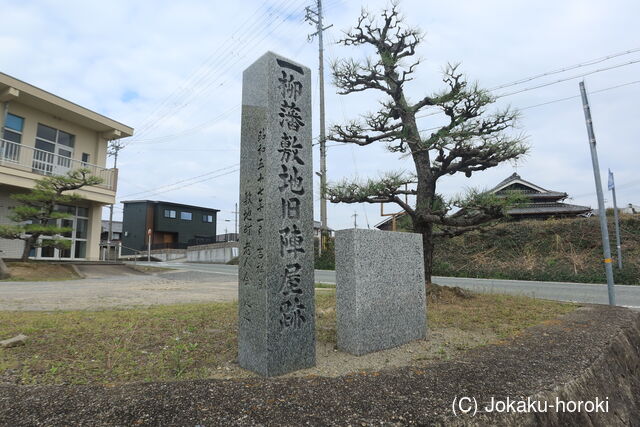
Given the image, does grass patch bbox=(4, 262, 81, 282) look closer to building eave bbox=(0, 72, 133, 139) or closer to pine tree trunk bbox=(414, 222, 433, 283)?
building eave bbox=(0, 72, 133, 139)

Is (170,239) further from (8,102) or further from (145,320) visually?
(145,320)

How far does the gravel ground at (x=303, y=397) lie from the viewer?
6.04ft

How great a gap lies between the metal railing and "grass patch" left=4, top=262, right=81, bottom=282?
3751 millimetres

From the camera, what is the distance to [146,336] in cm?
419

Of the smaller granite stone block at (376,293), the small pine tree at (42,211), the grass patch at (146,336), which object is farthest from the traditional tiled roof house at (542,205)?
the small pine tree at (42,211)

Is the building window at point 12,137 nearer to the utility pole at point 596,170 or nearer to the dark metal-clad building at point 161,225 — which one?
the utility pole at point 596,170

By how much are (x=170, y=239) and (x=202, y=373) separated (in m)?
40.6

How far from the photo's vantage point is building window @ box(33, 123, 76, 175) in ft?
49.1

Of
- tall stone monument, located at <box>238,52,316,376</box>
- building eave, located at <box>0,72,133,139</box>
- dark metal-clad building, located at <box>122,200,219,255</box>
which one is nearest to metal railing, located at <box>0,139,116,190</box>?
building eave, located at <box>0,72,133,139</box>

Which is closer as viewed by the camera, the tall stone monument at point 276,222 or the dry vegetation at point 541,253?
the tall stone monument at point 276,222

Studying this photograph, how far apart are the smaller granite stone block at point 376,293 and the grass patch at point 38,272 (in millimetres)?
12097

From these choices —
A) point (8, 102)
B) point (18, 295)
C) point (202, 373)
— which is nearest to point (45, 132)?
point (8, 102)

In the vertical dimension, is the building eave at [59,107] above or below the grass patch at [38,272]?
above

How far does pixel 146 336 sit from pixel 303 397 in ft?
9.42
